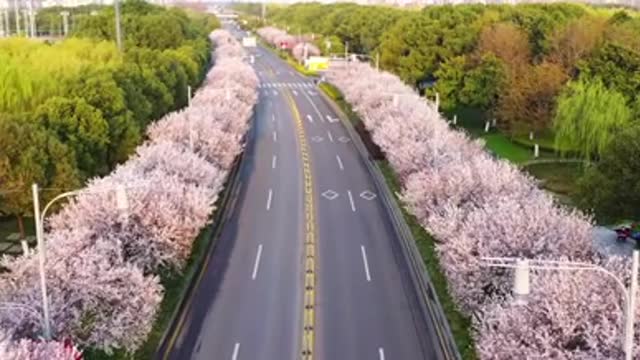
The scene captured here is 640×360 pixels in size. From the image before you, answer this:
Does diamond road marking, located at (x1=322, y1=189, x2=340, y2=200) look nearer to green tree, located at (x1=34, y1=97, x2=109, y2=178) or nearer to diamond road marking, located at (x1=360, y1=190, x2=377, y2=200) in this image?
diamond road marking, located at (x1=360, y1=190, x2=377, y2=200)

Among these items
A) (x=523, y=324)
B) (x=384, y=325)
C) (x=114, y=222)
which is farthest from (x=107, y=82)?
(x=523, y=324)

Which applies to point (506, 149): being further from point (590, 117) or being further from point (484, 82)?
point (590, 117)

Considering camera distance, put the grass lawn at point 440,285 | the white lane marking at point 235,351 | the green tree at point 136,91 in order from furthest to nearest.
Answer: the green tree at point 136,91, the white lane marking at point 235,351, the grass lawn at point 440,285

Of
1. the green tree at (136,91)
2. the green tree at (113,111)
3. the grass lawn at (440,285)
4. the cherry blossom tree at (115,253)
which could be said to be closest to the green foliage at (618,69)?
the grass lawn at (440,285)

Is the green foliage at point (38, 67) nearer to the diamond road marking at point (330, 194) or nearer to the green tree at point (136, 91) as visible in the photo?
the green tree at point (136, 91)

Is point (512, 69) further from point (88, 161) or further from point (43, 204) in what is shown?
point (43, 204)
